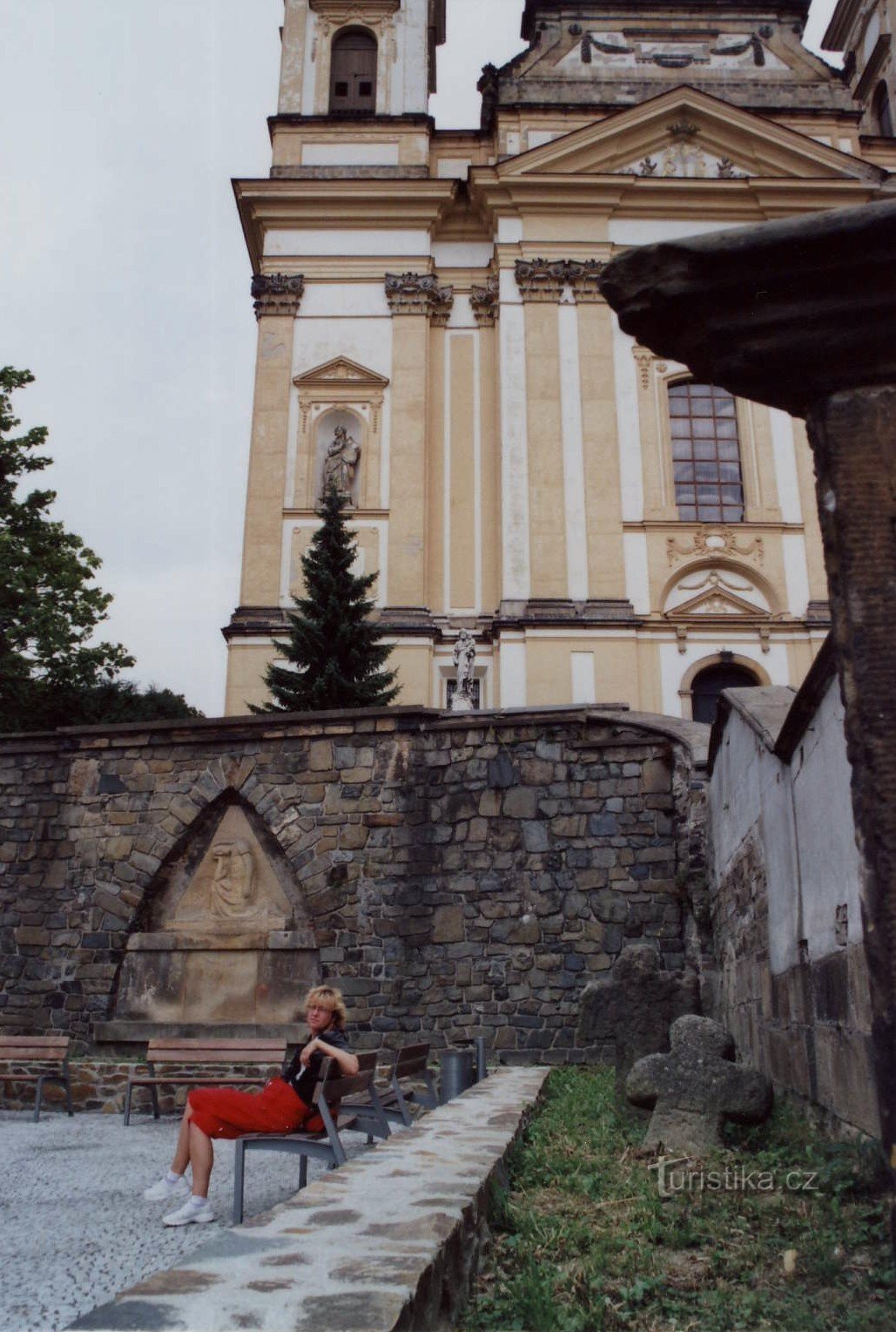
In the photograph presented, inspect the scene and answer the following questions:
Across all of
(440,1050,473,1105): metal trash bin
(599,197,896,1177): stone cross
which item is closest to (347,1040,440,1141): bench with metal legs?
(440,1050,473,1105): metal trash bin

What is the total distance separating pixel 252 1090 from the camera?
412 inches

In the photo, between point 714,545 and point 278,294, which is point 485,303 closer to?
point 278,294

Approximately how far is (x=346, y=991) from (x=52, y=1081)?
120 inches

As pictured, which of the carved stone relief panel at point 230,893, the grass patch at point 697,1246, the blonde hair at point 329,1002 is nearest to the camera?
the grass patch at point 697,1246

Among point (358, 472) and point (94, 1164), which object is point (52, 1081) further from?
point (358, 472)

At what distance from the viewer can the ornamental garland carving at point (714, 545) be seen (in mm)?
23344

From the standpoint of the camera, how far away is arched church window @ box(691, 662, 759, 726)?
2255 centimetres

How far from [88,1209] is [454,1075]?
359cm

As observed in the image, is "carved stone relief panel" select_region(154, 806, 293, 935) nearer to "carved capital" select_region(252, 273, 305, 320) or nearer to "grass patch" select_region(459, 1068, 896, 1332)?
"grass patch" select_region(459, 1068, 896, 1332)

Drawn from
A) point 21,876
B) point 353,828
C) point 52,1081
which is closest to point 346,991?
point 353,828

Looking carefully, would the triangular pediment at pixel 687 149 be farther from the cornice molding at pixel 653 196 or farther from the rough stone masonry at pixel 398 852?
the rough stone masonry at pixel 398 852

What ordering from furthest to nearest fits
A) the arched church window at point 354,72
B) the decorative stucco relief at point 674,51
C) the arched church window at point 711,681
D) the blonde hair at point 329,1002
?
the arched church window at point 354,72 → the decorative stucco relief at point 674,51 → the arched church window at point 711,681 → the blonde hair at point 329,1002

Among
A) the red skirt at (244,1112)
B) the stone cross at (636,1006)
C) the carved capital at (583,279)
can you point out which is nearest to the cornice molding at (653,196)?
the carved capital at (583,279)

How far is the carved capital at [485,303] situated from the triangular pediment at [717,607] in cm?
773
